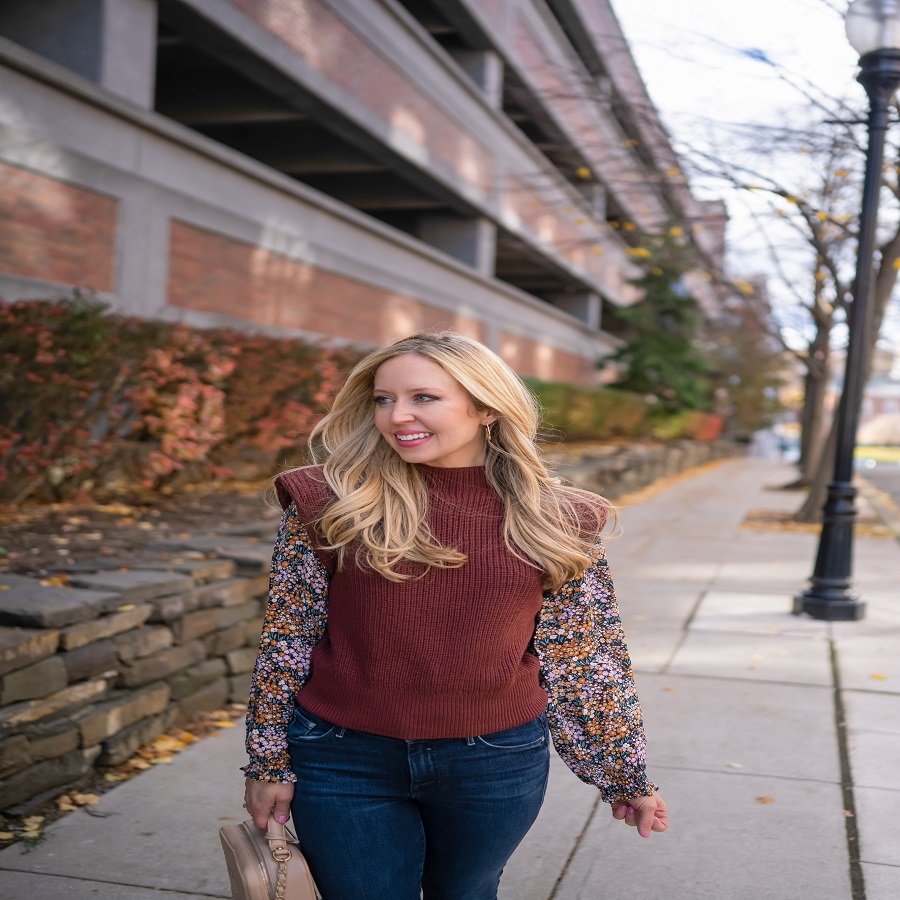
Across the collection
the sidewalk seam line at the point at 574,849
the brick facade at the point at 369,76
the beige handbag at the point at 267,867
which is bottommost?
the sidewalk seam line at the point at 574,849

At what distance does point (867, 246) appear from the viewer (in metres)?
7.79

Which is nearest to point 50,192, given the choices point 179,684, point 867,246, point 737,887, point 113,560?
point 113,560

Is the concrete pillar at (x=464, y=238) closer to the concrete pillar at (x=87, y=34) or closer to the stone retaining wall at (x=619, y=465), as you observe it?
the stone retaining wall at (x=619, y=465)

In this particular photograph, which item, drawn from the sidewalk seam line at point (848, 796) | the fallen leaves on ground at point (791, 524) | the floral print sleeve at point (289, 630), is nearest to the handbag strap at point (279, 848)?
the floral print sleeve at point (289, 630)

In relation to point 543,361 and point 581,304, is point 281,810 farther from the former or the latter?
point 581,304

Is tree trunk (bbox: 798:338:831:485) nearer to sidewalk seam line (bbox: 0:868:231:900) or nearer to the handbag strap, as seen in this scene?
sidewalk seam line (bbox: 0:868:231:900)

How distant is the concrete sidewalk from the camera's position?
11.4ft

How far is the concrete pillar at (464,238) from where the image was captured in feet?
70.6

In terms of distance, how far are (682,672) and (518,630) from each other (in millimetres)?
4128

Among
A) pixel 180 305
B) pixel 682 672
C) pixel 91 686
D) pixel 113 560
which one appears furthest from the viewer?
pixel 180 305

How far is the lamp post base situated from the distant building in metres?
5.60

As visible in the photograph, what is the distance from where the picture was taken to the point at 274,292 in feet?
44.7

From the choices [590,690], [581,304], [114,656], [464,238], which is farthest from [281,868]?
[581,304]

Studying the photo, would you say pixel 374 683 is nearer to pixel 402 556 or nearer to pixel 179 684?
pixel 402 556
